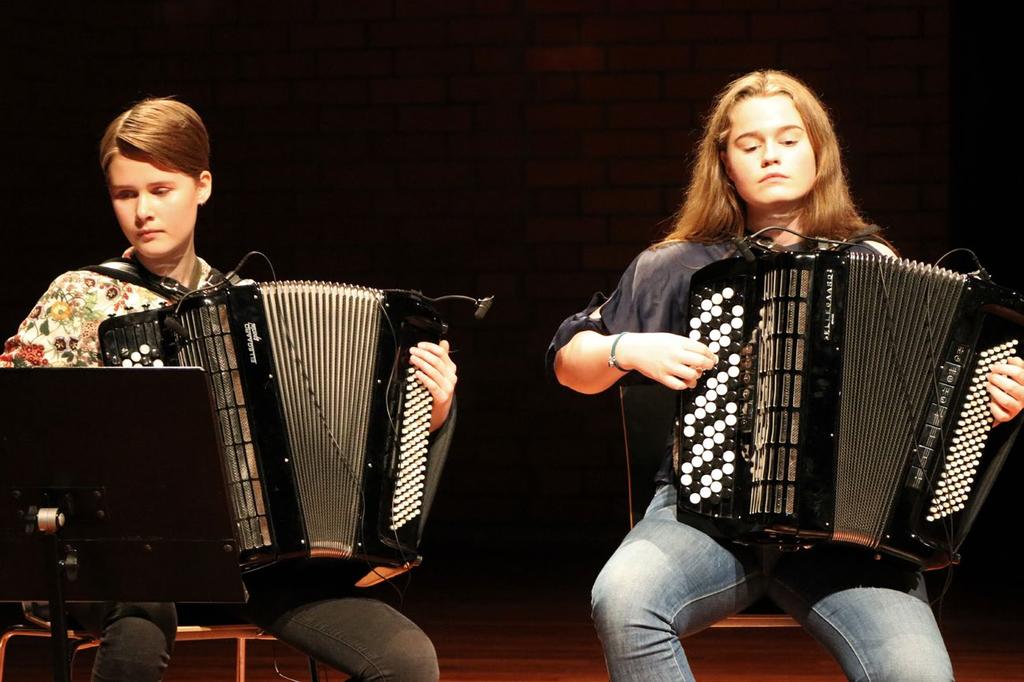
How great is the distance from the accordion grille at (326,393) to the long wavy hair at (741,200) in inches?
26.0

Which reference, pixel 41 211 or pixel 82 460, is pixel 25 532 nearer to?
pixel 82 460

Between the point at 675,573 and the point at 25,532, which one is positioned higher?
the point at 25,532

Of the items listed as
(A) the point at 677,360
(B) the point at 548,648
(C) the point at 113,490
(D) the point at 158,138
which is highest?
(D) the point at 158,138

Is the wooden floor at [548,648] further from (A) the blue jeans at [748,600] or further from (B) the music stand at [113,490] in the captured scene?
(B) the music stand at [113,490]

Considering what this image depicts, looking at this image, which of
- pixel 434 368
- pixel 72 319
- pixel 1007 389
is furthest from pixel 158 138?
pixel 1007 389

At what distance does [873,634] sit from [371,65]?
357 cm

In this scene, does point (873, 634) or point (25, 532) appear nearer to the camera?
point (25, 532)

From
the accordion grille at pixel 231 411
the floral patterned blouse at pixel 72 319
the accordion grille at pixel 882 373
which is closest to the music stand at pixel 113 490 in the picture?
the accordion grille at pixel 231 411

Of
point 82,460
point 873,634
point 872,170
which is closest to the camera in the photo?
point 82,460

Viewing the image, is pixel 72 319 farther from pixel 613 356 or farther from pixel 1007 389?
pixel 1007 389

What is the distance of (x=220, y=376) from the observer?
2.04 meters

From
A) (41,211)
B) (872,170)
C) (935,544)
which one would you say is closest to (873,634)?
(935,544)

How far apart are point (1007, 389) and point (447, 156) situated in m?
3.29

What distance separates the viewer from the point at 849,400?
2.02 metres
